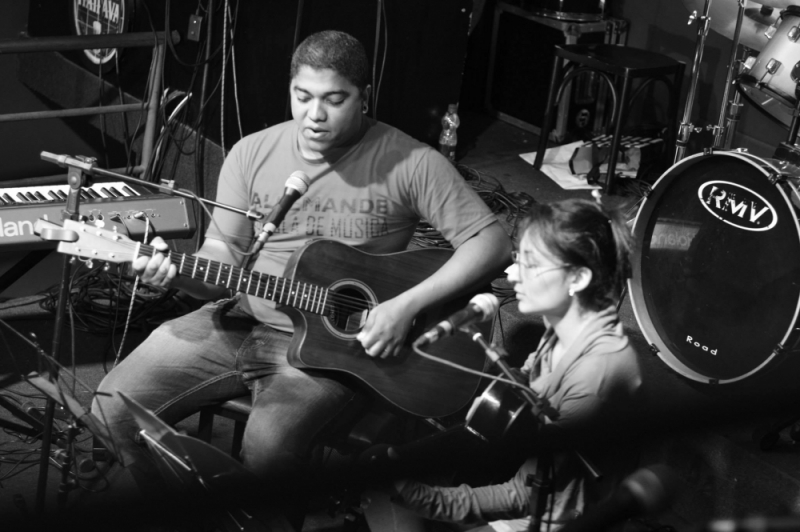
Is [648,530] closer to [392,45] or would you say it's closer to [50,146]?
[392,45]

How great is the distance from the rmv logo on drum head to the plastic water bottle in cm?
176

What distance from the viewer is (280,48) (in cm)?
416

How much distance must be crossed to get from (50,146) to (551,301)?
4337mm

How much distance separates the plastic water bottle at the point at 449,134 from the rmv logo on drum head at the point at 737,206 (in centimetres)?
176

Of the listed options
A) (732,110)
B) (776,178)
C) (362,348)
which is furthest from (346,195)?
(732,110)

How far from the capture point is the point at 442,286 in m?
2.71

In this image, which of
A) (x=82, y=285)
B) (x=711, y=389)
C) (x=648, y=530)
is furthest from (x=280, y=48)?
(x=648, y=530)

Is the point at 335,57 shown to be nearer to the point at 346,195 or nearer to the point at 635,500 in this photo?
the point at 346,195

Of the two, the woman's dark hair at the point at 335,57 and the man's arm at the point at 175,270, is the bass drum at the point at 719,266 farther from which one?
the man's arm at the point at 175,270

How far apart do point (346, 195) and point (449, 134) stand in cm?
219

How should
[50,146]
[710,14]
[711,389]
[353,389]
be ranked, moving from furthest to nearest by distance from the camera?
[50,146] → [710,14] → [711,389] → [353,389]

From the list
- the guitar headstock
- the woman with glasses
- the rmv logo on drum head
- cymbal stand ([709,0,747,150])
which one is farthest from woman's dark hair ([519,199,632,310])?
cymbal stand ([709,0,747,150])

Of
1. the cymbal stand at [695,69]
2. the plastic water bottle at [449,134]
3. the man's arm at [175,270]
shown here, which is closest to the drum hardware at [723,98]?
the cymbal stand at [695,69]

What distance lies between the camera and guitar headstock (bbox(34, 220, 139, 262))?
2035 millimetres
